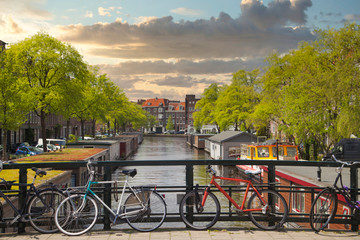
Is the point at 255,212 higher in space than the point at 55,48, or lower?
lower

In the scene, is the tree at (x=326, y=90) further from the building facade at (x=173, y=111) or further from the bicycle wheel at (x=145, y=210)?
the building facade at (x=173, y=111)

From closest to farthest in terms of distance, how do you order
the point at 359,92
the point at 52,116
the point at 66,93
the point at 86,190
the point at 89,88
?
the point at 86,190 → the point at 359,92 → the point at 66,93 → the point at 89,88 → the point at 52,116

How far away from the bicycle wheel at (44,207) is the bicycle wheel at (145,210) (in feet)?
3.77

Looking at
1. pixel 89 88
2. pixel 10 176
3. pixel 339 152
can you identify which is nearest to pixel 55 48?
pixel 89 88

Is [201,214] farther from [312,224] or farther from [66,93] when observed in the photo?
[66,93]

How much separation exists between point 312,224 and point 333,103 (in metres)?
25.0

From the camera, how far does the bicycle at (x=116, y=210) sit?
6.48 metres

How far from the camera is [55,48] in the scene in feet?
123

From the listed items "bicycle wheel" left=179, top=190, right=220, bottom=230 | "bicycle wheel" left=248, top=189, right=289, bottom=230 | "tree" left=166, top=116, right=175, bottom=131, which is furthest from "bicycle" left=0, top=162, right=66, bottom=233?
"tree" left=166, top=116, right=175, bottom=131

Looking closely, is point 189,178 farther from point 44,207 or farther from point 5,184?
point 5,184

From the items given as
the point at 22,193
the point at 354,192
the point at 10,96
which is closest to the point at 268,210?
the point at 354,192

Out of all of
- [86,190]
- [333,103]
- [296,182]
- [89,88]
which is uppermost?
[89,88]

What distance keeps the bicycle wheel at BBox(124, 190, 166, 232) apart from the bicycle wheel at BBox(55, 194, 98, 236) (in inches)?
22.9

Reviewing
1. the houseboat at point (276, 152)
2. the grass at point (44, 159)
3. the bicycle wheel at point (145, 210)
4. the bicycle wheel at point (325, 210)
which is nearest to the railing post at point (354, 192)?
the bicycle wheel at point (325, 210)
